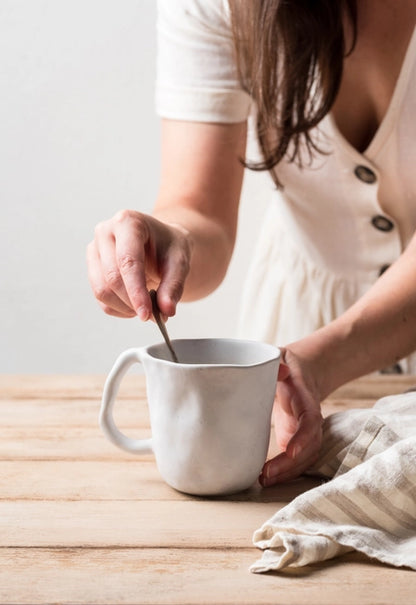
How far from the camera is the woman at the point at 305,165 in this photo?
0.92m

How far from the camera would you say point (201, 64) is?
3.69ft

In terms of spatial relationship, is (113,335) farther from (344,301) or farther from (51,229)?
(344,301)

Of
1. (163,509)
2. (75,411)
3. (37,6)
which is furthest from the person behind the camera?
(37,6)

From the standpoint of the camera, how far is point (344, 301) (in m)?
1.31

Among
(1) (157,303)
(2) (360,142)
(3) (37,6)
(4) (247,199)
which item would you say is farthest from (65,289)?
(1) (157,303)

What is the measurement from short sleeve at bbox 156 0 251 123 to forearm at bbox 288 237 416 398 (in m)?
0.33

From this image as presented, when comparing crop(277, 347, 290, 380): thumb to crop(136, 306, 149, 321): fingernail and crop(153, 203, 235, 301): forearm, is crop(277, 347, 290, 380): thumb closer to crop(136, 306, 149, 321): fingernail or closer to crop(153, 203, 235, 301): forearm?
crop(136, 306, 149, 321): fingernail

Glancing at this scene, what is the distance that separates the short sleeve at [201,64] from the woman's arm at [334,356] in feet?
1.07

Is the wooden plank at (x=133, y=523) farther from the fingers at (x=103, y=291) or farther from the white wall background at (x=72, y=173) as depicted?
the white wall background at (x=72, y=173)

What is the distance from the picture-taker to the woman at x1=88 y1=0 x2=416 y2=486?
92cm

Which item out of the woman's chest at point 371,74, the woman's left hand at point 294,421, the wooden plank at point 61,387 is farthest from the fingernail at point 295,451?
the woman's chest at point 371,74

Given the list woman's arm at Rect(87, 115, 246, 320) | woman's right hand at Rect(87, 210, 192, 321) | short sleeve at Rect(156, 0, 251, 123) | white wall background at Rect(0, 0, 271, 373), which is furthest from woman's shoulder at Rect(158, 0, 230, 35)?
white wall background at Rect(0, 0, 271, 373)

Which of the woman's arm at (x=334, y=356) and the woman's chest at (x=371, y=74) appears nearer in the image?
the woman's arm at (x=334, y=356)

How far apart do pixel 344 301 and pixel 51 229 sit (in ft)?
2.81
